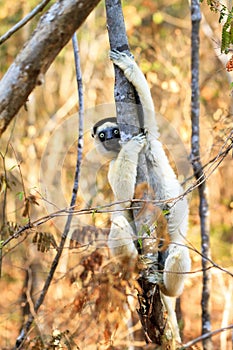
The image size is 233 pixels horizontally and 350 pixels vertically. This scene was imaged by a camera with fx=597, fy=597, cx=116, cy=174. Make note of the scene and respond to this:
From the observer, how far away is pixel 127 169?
4.75 meters

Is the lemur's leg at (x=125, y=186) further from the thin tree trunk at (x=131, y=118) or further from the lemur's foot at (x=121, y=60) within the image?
the lemur's foot at (x=121, y=60)

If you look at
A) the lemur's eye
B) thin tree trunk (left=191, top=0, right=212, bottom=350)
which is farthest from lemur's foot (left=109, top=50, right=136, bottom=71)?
thin tree trunk (left=191, top=0, right=212, bottom=350)

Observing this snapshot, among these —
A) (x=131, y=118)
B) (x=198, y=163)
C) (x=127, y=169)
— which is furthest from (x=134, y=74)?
(x=198, y=163)

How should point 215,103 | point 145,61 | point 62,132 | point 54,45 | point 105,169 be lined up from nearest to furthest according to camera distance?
1. point 54,45
2. point 105,169
3. point 62,132
4. point 145,61
5. point 215,103

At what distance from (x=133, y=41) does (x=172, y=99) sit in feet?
4.12

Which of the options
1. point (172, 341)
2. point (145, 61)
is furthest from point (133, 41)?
point (172, 341)

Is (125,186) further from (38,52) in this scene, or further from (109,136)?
(38,52)

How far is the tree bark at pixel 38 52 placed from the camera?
6.81 ft

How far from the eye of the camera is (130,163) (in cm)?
474

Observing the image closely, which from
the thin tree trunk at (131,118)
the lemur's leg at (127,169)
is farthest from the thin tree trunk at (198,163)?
the thin tree trunk at (131,118)

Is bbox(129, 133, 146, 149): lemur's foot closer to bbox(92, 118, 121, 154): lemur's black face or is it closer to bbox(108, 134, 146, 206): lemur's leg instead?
bbox(108, 134, 146, 206): lemur's leg

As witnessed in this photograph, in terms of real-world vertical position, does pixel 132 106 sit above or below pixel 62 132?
below

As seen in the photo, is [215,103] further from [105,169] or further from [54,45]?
[54,45]

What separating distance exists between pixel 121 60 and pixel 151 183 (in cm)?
112
